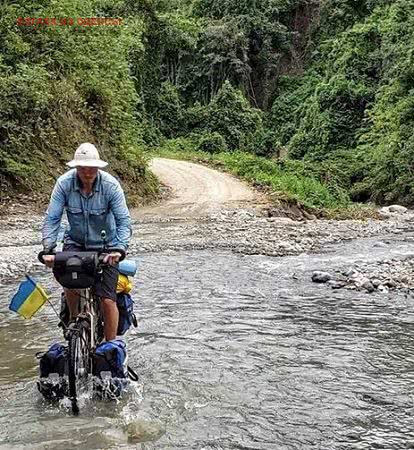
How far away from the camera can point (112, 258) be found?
521cm

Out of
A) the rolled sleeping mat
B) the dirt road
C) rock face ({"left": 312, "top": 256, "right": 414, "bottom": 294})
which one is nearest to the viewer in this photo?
the rolled sleeping mat

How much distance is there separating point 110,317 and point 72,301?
36 cm

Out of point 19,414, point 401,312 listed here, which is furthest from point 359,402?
point 401,312

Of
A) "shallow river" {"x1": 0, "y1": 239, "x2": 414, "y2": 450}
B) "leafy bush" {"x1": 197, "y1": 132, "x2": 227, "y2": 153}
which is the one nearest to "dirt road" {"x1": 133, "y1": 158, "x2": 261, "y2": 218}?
"leafy bush" {"x1": 197, "y1": 132, "x2": 227, "y2": 153}

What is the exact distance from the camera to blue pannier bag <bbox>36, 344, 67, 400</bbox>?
208 inches

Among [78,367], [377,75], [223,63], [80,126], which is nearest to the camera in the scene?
[78,367]

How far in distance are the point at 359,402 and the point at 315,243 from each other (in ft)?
Answer: 34.5

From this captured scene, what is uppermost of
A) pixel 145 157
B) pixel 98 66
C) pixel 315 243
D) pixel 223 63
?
pixel 223 63

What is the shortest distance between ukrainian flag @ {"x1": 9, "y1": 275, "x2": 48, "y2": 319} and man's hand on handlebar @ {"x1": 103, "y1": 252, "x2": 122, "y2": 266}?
2.17 feet

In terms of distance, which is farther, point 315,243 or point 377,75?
point 377,75

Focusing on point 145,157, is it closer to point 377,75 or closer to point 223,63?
point 377,75

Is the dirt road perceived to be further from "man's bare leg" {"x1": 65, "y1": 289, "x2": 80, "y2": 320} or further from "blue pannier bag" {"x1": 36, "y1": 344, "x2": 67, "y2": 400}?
"blue pannier bag" {"x1": 36, "y1": 344, "x2": 67, "y2": 400}

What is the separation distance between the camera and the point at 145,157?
26.1 m

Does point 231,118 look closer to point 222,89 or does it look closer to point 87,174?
point 222,89
